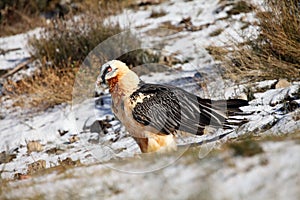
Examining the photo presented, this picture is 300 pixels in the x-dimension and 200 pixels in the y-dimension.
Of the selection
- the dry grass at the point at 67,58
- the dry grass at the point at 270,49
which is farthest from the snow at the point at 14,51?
the dry grass at the point at 270,49

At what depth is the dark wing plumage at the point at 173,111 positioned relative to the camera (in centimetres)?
455

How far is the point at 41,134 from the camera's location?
23.5 ft

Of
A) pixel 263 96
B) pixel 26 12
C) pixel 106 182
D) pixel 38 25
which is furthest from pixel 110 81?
pixel 26 12

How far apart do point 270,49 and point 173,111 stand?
2436 mm

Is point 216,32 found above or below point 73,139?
above

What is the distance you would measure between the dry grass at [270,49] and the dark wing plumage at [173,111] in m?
1.82

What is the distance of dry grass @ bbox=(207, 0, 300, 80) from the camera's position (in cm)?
628

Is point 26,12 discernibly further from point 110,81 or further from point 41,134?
point 110,81

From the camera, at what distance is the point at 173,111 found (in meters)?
4.74

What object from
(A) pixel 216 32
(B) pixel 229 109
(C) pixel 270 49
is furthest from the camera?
(A) pixel 216 32

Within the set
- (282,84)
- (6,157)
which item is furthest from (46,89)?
(282,84)

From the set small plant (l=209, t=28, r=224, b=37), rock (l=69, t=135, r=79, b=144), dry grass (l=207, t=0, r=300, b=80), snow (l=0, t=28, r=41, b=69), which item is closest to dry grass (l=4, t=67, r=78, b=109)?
rock (l=69, t=135, r=79, b=144)

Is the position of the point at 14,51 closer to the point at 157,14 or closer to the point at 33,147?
the point at 157,14

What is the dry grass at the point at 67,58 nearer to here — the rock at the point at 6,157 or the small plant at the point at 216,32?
the small plant at the point at 216,32
